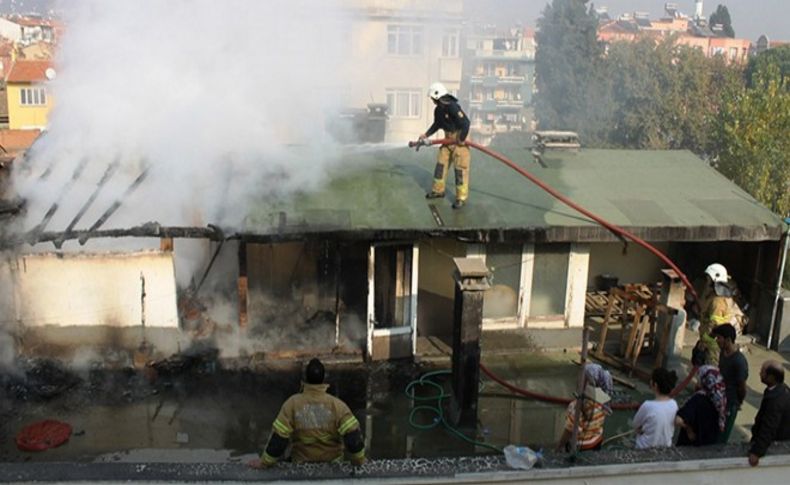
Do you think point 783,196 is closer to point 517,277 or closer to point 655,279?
point 655,279

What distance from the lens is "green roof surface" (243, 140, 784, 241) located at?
9961 mm

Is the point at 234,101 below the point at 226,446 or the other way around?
the other way around

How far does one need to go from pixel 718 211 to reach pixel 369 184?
5.60 metres

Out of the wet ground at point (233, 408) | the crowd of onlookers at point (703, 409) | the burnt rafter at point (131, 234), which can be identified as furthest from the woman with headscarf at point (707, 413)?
→ the burnt rafter at point (131, 234)

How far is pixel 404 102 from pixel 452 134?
90.8 feet

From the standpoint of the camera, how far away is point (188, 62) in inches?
428

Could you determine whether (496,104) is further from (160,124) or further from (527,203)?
(160,124)

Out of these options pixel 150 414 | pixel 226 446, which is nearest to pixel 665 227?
pixel 226 446

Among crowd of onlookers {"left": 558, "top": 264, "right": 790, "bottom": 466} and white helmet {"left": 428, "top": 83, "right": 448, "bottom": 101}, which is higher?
white helmet {"left": 428, "top": 83, "right": 448, "bottom": 101}

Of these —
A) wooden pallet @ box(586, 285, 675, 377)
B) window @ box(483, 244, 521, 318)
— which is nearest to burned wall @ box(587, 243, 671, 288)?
wooden pallet @ box(586, 285, 675, 377)

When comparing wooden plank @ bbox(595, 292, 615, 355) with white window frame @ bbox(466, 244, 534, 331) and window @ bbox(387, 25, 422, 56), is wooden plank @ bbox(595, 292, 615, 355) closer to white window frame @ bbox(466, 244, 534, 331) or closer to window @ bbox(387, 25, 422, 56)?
white window frame @ bbox(466, 244, 534, 331)

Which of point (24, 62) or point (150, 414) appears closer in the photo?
point (150, 414)

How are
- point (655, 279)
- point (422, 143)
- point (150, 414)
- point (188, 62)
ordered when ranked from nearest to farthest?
point (150, 414), point (422, 143), point (188, 62), point (655, 279)

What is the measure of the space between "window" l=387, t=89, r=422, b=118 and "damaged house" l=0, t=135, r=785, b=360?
2502cm
